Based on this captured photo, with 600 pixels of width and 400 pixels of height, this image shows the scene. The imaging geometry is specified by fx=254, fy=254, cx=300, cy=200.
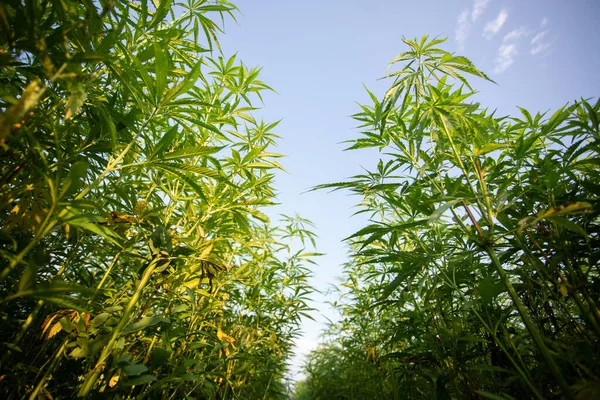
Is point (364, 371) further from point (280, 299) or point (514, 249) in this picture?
point (514, 249)

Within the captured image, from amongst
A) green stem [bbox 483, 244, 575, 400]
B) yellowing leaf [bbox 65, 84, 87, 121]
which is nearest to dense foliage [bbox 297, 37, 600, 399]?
green stem [bbox 483, 244, 575, 400]

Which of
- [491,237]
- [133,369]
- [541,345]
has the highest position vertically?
[491,237]

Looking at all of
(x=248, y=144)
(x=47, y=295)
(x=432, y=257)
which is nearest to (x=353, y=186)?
(x=432, y=257)

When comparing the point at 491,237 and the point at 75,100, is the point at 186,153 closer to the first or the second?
the point at 75,100

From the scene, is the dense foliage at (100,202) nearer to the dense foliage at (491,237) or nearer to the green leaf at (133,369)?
the green leaf at (133,369)

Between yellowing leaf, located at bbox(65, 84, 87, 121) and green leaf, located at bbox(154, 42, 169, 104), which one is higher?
green leaf, located at bbox(154, 42, 169, 104)

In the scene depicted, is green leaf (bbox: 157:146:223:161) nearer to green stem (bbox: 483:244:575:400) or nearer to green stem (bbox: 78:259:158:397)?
green stem (bbox: 78:259:158:397)

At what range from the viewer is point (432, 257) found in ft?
4.27

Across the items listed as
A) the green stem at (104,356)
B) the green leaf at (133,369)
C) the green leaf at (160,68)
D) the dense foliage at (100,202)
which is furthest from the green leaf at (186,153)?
the green leaf at (133,369)

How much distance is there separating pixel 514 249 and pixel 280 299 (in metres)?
2.08

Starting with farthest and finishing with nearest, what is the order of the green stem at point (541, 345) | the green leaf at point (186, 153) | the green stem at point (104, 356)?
the green leaf at point (186, 153)
the green stem at point (104, 356)
the green stem at point (541, 345)

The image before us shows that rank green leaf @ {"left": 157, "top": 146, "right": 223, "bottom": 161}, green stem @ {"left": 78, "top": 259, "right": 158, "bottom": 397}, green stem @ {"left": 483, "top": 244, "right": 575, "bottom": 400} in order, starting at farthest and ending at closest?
1. green leaf @ {"left": 157, "top": 146, "right": 223, "bottom": 161}
2. green stem @ {"left": 78, "top": 259, "right": 158, "bottom": 397}
3. green stem @ {"left": 483, "top": 244, "right": 575, "bottom": 400}

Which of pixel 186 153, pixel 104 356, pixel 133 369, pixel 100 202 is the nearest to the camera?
pixel 133 369

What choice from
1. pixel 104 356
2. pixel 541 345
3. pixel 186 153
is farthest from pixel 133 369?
pixel 541 345
